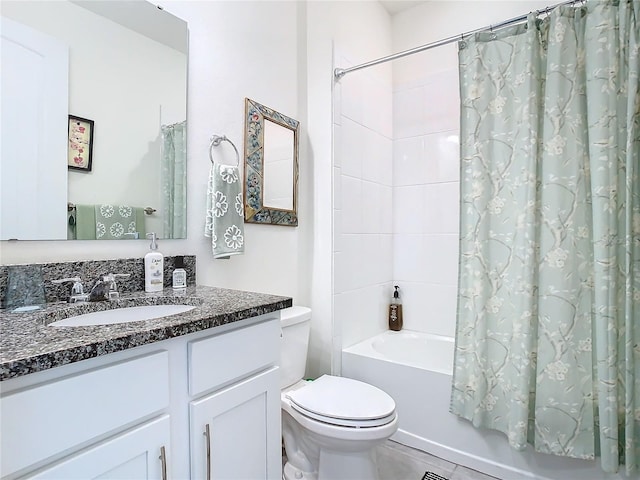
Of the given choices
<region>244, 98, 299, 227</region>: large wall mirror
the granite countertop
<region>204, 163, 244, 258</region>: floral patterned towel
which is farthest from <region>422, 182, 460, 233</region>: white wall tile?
the granite countertop

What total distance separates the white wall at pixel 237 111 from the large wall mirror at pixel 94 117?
0.05 meters

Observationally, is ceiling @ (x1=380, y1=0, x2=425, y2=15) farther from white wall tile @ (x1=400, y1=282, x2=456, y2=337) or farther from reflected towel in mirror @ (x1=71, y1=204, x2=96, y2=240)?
reflected towel in mirror @ (x1=71, y1=204, x2=96, y2=240)

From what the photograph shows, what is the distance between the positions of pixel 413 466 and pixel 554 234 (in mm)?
1257

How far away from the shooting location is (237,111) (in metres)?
1.71

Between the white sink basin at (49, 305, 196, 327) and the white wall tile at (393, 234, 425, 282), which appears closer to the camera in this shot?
the white sink basin at (49, 305, 196, 327)

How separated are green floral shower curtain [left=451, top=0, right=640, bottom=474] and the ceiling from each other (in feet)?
3.36

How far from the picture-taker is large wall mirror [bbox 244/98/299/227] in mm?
1754

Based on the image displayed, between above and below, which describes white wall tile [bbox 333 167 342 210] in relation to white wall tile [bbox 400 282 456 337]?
above

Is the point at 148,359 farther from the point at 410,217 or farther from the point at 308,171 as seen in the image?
the point at 410,217

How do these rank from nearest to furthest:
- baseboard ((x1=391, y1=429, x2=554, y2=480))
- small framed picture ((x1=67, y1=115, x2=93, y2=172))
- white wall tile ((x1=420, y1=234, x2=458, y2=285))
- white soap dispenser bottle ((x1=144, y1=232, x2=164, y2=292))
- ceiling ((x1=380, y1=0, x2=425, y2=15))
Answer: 1. small framed picture ((x1=67, y1=115, x2=93, y2=172))
2. white soap dispenser bottle ((x1=144, y1=232, x2=164, y2=292))
3. baseboard ((x1=391, y1=429, x2=554, y2=480))
4. white wall tile ((x1=420, y1=234, x2=458, y2=285))
5. ceiling ((x1=380, y1=0, x2=425, y2=15))

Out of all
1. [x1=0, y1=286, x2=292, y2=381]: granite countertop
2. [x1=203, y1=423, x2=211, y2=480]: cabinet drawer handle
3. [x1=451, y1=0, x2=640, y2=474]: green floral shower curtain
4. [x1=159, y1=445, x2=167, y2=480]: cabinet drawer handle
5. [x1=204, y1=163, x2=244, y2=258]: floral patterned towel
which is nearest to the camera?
[x1=0, y1=286, x2=292, y2=381]: granite countertop

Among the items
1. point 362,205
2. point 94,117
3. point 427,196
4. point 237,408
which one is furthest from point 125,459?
point 427,196

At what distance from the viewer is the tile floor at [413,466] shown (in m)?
1.71

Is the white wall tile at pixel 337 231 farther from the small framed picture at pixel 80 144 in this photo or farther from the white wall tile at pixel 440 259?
the small framed picture at pixel 80 144
